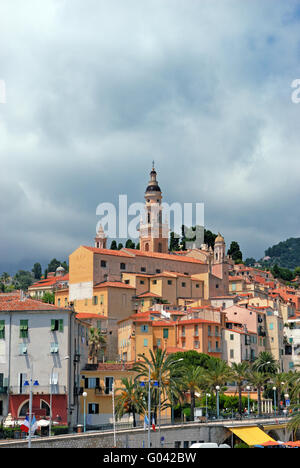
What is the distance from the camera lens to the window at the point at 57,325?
6506cm

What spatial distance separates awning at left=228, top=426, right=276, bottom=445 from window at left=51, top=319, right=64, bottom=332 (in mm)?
17440

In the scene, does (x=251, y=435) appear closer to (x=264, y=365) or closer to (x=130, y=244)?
(x=264, y=365)

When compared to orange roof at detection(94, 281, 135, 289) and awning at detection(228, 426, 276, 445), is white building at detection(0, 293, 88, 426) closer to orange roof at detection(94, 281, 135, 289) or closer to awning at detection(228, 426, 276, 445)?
awning at detection(228, 426, 276, 445)

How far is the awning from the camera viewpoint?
57.7 m

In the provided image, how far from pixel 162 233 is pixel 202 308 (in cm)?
3890

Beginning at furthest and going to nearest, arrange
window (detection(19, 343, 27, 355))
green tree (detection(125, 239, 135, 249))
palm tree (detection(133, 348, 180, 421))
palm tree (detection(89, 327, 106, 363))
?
green tree (detection(125, 239, 135, 249)) → palm tree (detection(89, 327, 106, 363)) → window (detection(19, 343, 27, 355)) → palm tree (detection(133, 348, 180, 421))

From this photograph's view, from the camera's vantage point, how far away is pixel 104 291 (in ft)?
363

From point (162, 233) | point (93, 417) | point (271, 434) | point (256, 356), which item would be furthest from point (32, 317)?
point (162, 233)

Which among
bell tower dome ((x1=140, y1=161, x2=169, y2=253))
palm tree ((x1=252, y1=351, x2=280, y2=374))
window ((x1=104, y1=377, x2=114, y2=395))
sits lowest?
window ((x1=104, y1=377, x2=114, y2=395))

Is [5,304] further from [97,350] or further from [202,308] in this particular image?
[202,308]

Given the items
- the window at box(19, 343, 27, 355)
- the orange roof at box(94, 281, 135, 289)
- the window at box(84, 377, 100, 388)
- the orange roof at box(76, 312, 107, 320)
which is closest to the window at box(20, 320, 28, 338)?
the window at box(19, 343, 27, 355)

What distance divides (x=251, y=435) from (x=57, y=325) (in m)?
19.5

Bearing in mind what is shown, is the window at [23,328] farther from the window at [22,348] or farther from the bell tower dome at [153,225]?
the bell tower dome at [153,225]
